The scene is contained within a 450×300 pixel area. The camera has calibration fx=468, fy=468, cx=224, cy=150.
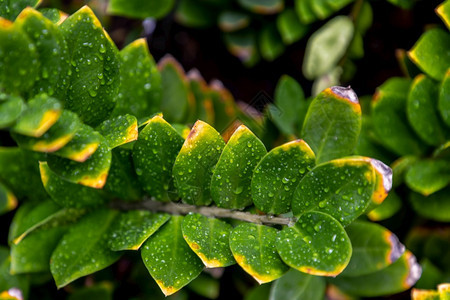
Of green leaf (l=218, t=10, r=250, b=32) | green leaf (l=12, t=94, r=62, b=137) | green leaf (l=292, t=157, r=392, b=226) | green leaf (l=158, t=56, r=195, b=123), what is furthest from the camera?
green leaf (l=218, t=10, r=250, b=32)

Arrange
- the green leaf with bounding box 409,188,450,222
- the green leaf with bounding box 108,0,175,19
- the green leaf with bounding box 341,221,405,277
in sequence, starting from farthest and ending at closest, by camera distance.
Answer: the green leaf with bounding box 108,0,175,19 < the green leaf with bounding box 409,188,450,222 < the green leaf with bounding box 341,221,405,277

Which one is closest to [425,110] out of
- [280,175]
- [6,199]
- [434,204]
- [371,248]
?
[434,204]

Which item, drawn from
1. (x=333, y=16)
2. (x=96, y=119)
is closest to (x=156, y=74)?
(x=96, y=119)

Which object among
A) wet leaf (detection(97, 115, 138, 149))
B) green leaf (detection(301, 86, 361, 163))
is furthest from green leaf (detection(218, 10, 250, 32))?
wet leaf (detection(97, 115, 138, 149))

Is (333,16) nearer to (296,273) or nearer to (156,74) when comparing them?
(156,74)

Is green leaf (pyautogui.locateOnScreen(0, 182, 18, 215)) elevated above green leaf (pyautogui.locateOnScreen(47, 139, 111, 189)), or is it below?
below

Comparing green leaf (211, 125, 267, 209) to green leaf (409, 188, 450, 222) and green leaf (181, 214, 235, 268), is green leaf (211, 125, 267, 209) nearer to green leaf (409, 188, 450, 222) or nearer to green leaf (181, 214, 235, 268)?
green leaf (181, 214, 235, 268)
